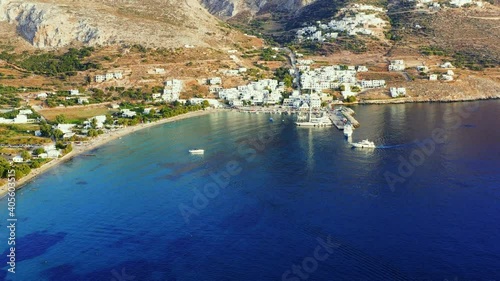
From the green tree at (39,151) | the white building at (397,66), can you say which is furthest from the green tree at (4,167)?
the white building at (397,66)

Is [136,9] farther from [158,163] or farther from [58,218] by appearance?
[58,218]

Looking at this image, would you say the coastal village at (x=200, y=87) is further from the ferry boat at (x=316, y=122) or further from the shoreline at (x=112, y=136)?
the shoreline at (x=112, y=136)

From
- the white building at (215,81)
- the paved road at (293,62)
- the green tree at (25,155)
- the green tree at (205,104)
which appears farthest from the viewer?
the paved road at (293,62)

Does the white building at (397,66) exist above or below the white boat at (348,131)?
above

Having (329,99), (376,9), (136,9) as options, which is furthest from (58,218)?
(376,9)

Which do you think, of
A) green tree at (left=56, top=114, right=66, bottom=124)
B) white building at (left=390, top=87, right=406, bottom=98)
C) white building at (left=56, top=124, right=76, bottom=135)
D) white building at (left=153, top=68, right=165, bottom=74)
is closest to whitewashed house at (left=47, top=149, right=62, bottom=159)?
white building at (left=56, top=124, right=76, bottom=135)

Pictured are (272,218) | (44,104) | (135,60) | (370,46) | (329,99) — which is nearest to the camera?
(272,218)

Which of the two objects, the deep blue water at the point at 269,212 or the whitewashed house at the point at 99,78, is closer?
the deep blue water at the point at 269,212
